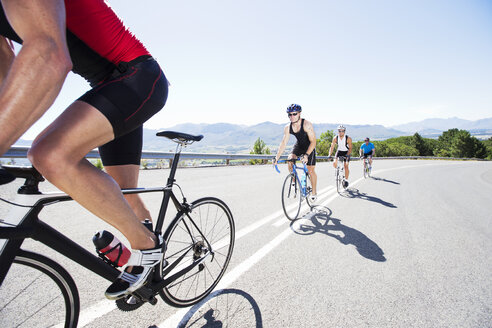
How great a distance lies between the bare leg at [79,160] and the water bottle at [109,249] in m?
0.28

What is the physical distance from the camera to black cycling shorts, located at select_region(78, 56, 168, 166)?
1.20 meters

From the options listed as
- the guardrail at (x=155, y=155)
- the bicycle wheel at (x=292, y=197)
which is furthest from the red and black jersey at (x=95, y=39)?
the bicycle wheel at (x=292, y=197)

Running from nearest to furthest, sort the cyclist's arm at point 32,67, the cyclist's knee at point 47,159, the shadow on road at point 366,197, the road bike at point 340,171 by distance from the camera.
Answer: the cyclist's arm at point 32,67, the cyclist's knee at point 47,159, the shadow on road at point 366,197, the road bike at point 340,171

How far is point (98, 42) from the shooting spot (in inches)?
50.1

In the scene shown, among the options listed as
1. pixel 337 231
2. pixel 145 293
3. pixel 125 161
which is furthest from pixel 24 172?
pixel 337 231

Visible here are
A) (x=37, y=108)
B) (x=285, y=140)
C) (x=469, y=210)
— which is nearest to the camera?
(x=37, y=108)

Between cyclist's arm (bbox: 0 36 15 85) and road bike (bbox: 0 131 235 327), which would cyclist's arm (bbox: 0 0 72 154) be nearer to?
road bike (bbox: 0 131 235 327)

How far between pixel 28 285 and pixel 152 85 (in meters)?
1.18

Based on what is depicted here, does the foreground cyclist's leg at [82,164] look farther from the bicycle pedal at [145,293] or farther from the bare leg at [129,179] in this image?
the bare leg at [129,179]

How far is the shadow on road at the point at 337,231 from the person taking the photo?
3379mm

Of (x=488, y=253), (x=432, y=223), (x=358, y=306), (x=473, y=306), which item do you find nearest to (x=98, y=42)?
(x=358, y=306)

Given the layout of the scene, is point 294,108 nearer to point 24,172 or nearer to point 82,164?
point 82,164

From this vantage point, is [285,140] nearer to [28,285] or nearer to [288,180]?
[288,180]

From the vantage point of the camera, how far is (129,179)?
1.87 m
